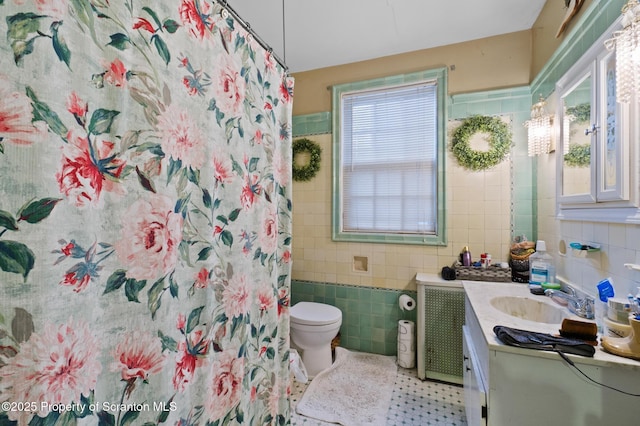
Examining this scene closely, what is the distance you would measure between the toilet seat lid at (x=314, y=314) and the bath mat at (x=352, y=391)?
412 millimetres

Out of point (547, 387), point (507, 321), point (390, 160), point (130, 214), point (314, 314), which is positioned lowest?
point (314, 314)

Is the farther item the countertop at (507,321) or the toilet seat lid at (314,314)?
the toilet seat lid at (314,314)

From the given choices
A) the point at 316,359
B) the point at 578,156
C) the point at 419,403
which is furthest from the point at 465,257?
the point at 316,359

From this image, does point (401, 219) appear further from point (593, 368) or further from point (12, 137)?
point (12, 137)

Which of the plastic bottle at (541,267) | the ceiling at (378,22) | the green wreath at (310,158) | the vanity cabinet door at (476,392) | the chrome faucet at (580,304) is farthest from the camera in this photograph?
the green wreath at (310,158)

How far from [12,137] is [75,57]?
198mm

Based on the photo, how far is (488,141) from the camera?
214 cm

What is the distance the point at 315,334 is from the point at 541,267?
155cm

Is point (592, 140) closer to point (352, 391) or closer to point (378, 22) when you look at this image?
point (378, 22)

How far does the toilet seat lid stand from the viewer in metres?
2.08

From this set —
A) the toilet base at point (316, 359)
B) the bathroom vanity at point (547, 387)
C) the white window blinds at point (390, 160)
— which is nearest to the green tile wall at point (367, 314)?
the toilet base at point (316, 359)

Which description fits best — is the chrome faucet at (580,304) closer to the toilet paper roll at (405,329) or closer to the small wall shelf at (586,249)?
the small wall shelf at (586,249)

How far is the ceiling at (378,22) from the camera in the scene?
6.14ft

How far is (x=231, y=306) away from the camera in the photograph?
94cm
